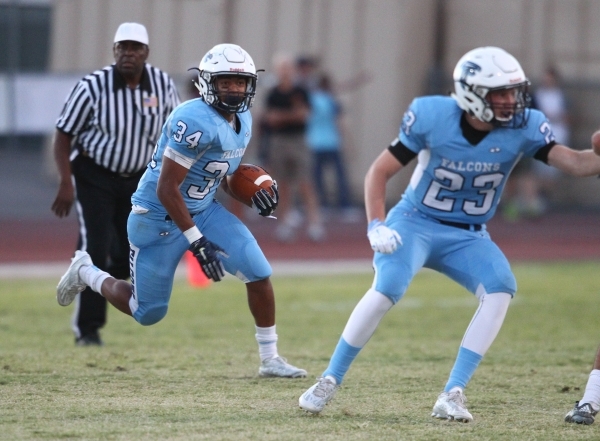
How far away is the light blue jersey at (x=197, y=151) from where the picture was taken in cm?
469

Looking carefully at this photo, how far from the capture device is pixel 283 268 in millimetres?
10391

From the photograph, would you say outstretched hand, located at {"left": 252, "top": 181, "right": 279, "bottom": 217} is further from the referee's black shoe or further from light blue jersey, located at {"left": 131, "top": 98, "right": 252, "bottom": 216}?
the referee's black shoe

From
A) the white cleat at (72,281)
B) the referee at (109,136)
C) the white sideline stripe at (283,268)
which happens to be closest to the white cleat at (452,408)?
the white cleat at (72,281)

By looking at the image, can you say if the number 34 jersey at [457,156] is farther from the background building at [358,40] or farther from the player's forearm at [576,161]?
the background building at [358,40]

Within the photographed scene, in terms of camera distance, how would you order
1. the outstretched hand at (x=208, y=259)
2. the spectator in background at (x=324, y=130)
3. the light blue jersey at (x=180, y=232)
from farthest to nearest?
1. the spectator in background at (x=324, y=130)
2. the light blue jersey at (x=180, y=232)
3. the outstretched hand at (x=208, y=259)

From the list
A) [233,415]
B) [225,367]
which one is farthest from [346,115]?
[233,415]

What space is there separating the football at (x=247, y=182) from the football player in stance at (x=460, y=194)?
61cm

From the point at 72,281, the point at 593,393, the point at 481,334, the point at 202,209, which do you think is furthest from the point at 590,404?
the point at 72,281

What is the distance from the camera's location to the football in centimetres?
508

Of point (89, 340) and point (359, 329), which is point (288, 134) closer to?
point (89, 340)

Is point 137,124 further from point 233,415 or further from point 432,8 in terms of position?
point 432,8

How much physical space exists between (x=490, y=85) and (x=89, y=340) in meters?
3.10

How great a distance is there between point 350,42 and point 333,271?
5.39m

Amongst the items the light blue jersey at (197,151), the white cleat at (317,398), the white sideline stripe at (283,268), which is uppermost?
the light blue jersey at (197,151)
